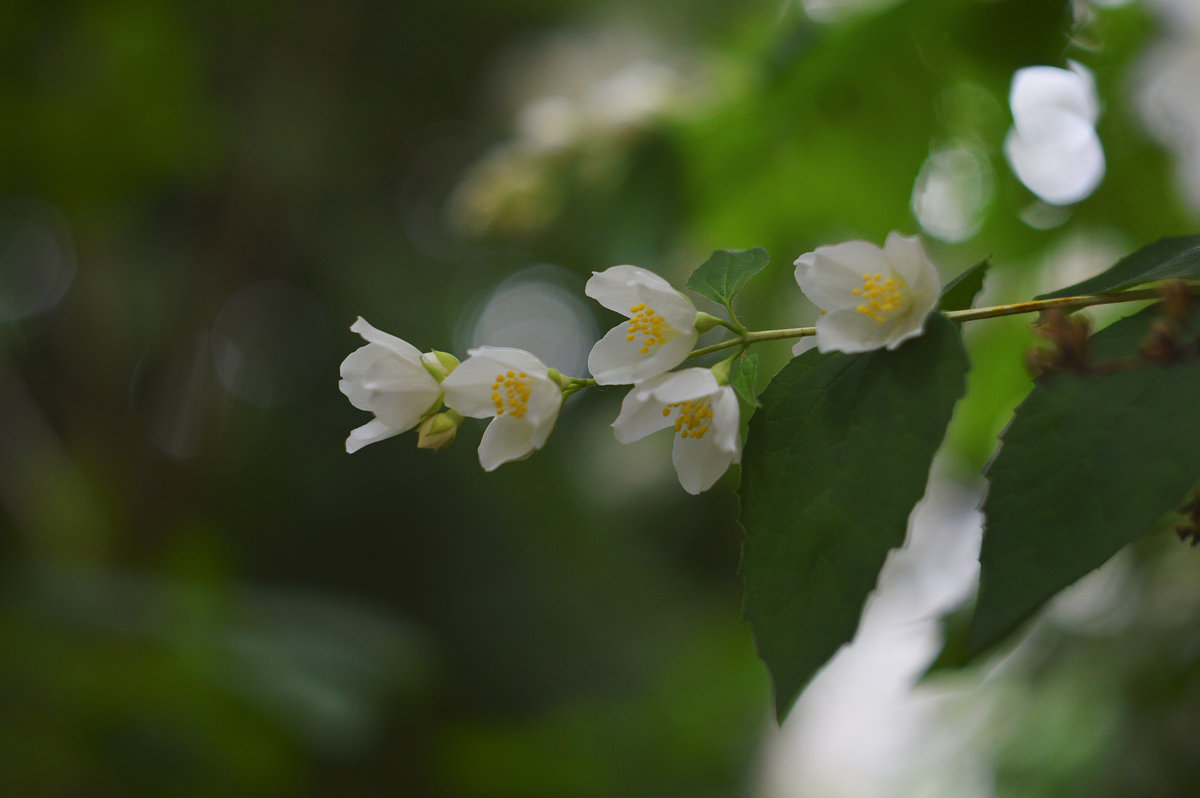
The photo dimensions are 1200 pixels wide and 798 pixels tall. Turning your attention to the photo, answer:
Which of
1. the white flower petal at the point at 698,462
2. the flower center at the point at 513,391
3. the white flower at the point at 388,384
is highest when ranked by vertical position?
the white flower at the point at 388,384

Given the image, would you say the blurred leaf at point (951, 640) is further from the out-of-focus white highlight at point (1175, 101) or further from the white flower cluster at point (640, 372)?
the out-of-focus white highlight at point (1175, 101)

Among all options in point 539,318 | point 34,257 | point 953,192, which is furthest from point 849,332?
point 34,257

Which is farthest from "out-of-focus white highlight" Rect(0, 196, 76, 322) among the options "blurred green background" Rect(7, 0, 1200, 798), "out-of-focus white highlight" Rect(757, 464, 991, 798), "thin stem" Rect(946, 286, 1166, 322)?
"thin stem" Rect(946, 286, 1166, 322)

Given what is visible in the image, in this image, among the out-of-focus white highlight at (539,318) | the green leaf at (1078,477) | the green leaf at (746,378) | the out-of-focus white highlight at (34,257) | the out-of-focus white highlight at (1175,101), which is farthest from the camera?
the out-of-focus white highlight at (539,318)

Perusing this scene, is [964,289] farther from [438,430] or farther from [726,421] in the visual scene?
[438,430]

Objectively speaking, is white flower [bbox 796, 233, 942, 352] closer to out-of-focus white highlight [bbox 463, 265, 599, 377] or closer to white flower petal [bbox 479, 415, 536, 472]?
white flower petal [bbox 479, 415, 536, 472]

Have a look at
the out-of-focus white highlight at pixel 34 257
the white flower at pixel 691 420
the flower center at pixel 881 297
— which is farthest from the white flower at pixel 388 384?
the out-of-focus white highlight at pixel 34 257

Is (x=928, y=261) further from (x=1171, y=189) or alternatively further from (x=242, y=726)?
(x=242, y=726)
